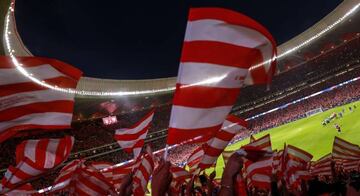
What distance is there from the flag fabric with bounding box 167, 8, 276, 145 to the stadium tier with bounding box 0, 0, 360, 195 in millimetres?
111

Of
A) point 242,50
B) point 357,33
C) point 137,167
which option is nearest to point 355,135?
point 137,167

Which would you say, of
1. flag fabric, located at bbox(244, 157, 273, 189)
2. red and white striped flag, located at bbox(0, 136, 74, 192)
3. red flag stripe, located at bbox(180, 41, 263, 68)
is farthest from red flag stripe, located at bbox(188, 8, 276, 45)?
flag fabric, located at bbox(244, 157, 273, 189)

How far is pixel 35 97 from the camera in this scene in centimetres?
535

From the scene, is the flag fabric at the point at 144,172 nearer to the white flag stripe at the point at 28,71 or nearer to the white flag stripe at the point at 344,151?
the white flag stripe at the point at 28,71

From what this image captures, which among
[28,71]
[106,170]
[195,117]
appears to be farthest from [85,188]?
[195,117]

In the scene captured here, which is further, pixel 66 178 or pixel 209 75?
pixel 66 178

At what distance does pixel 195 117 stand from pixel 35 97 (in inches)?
104

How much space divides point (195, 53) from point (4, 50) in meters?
20.7

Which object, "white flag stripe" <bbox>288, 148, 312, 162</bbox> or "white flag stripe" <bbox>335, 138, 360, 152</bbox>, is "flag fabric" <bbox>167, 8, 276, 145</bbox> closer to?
"white flag stripe" <bbox>288, 148, 312, 162</bbox>

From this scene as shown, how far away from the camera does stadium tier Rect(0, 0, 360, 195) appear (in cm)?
887

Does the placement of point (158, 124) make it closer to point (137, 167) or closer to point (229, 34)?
point (137, 167)

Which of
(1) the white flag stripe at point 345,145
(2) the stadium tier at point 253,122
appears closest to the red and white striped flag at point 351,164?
(2) the stadium tier at point 253,122

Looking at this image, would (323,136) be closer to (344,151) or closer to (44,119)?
(344,151)

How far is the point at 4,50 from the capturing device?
21.8m
